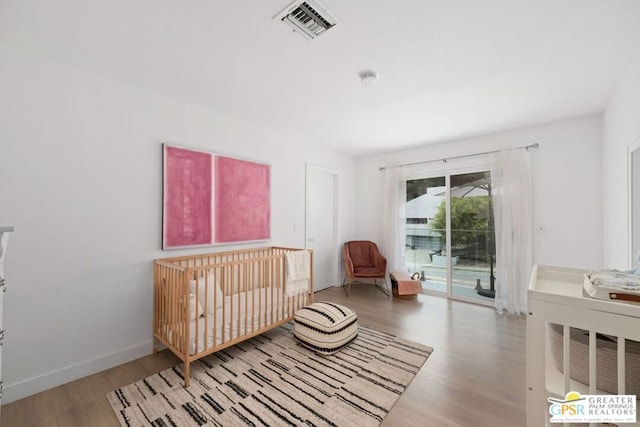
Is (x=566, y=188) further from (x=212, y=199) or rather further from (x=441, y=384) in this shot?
(x=212, y=199)

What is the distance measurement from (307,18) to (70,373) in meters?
3.00

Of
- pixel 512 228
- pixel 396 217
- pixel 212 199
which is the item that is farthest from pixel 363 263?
pixel 212 199

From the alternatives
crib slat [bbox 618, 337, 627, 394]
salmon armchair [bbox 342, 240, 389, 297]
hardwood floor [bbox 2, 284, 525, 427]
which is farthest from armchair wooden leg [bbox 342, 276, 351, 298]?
crib slat [bbox 618, 337, 627, 394]

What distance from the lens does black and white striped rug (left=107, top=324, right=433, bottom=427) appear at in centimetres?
158

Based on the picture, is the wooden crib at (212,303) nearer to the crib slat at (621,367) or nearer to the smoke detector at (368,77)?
the smoke detector at (368,77)

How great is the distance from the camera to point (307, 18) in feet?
4.90

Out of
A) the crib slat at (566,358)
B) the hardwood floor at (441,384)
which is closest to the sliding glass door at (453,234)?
the hardwood floor at (441,384)

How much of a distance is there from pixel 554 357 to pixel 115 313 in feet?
9.53

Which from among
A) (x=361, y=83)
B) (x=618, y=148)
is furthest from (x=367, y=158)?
(x=618, y=148)

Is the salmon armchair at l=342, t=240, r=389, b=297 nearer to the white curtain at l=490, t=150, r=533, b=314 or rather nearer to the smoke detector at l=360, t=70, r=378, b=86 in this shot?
the white curtain at l=490, t=150, r=533, b=314

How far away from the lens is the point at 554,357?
999 mm

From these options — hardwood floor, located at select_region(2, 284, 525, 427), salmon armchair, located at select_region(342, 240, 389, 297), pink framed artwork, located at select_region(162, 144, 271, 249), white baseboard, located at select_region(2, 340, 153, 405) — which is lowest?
hardwood floor, located at select_region(2, 284, 525, 427)

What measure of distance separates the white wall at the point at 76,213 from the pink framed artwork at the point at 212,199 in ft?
0.40

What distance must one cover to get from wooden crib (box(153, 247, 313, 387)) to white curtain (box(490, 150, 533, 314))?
2532 mm
